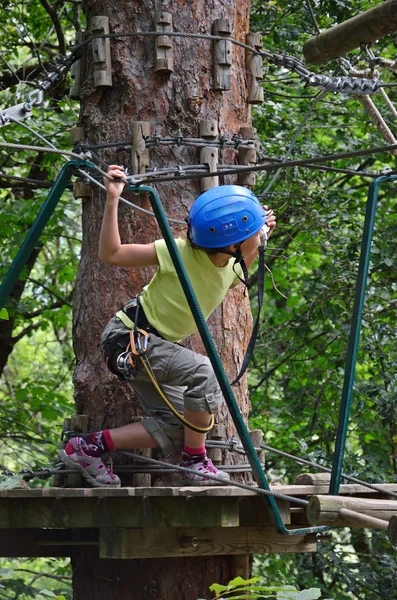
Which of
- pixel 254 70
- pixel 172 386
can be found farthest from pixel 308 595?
pixel 254 70

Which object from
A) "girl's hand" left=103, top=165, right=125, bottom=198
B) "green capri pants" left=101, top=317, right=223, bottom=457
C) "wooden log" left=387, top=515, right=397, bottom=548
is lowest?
"wooden log" left=387, top=515, right=397, bottom=548

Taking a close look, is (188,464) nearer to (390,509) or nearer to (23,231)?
(390,509)

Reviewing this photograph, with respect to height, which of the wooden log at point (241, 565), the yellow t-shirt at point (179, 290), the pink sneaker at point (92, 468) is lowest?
the wooden log at point (241, 565)

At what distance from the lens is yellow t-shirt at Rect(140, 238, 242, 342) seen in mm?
3684

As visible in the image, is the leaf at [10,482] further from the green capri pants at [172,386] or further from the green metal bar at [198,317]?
the green metal bar at [198,317]

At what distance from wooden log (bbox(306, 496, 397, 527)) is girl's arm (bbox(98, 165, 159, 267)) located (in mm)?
1208

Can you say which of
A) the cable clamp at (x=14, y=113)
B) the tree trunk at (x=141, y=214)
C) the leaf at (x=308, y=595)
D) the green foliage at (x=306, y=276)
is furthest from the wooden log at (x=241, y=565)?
the green foliage at (x=306, y=276)

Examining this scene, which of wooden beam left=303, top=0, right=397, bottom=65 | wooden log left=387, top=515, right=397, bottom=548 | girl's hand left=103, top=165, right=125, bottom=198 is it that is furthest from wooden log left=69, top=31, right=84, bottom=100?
wooden log left=387, top=515, right=397, bottom=548

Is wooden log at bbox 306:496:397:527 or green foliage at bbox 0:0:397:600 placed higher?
green foliage at bbox 0:0:397:600

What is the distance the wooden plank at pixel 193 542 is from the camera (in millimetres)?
3518

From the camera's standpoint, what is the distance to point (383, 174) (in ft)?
10.9

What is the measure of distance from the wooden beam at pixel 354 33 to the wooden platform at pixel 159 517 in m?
1.80

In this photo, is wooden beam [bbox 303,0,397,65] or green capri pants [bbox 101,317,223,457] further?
wooden beam [bbox 303,0,397,65]

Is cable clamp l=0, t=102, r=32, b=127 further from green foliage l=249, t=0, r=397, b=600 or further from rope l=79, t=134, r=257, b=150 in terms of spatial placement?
green foliage l=249, t=0, r=397, b=600
